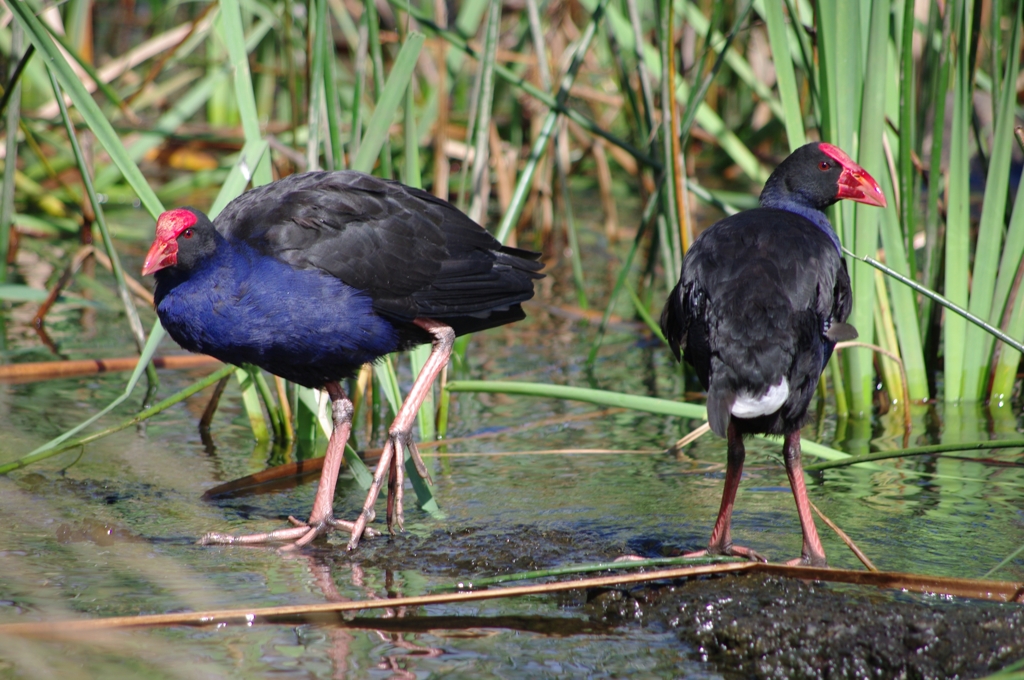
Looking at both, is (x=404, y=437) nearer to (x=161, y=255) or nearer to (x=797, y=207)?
(x=161, y=255)

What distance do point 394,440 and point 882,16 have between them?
1.83m

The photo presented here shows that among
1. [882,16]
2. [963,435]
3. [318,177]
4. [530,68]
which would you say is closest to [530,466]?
[318,177]

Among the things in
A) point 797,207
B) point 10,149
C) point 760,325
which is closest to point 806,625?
point 760,325

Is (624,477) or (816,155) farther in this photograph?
(624,477)

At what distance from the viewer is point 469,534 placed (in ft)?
9.80

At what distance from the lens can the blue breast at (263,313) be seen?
2.89 m

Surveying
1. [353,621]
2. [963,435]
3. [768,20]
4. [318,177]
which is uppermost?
[768,20]

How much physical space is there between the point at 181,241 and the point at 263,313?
269 millimetres

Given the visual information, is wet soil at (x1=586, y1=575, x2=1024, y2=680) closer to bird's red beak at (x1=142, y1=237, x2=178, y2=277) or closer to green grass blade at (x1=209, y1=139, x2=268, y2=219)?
bird's red beak at (x1=142, y1=237, x2=178, y2=277)

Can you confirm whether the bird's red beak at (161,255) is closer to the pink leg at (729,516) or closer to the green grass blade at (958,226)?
the pink leg at (729,516)

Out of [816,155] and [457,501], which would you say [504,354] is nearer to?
[457,501]

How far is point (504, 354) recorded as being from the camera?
16.0 ft

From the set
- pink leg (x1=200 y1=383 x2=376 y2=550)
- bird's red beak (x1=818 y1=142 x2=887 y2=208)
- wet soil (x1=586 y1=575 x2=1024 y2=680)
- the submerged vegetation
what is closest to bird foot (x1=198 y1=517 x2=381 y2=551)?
pink leg (x1=200 y1=383 x2=376 y2=550)

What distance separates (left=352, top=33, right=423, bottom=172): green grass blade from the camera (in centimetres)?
328
